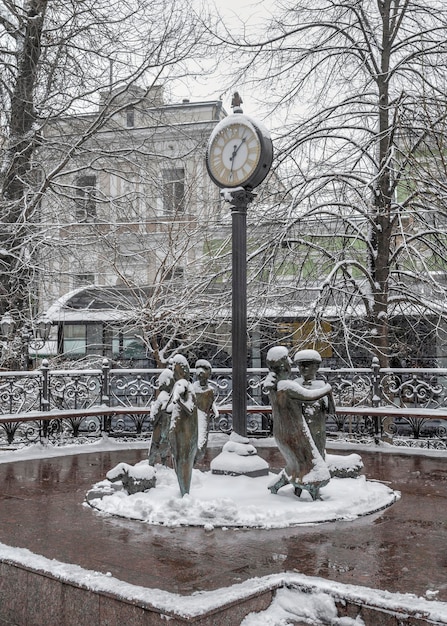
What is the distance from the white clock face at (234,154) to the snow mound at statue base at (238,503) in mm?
3372

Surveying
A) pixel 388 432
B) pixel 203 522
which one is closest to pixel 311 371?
pixel 203 522

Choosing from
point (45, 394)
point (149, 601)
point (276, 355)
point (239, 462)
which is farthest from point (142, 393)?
point (149, 601)

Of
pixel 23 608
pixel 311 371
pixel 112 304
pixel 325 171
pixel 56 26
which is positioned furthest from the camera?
pixel 112 304

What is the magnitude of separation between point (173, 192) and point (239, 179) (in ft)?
40.4

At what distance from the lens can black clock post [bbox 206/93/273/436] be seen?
25.7ft

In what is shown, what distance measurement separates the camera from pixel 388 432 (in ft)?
43.0

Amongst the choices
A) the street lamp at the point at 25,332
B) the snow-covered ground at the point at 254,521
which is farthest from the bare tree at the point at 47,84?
the snow-covered ground at the point at 254,521

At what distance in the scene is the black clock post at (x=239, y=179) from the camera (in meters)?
7.84

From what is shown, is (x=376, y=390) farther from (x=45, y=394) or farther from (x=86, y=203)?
(x=86, y=203)

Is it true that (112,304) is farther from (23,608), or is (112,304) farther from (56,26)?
(23,608)

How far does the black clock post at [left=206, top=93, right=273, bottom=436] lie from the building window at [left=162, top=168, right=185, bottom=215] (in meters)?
10.9

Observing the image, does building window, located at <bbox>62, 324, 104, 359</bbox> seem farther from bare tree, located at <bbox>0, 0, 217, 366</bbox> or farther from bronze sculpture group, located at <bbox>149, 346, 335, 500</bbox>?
bronze sculpture group, located at <bbox>149, 346, 335, 500</bbox>

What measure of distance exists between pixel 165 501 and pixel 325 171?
9.10 m

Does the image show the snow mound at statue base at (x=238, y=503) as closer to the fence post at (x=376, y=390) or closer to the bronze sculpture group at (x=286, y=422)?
the bronze sculpture group at (x=286, y=422)
